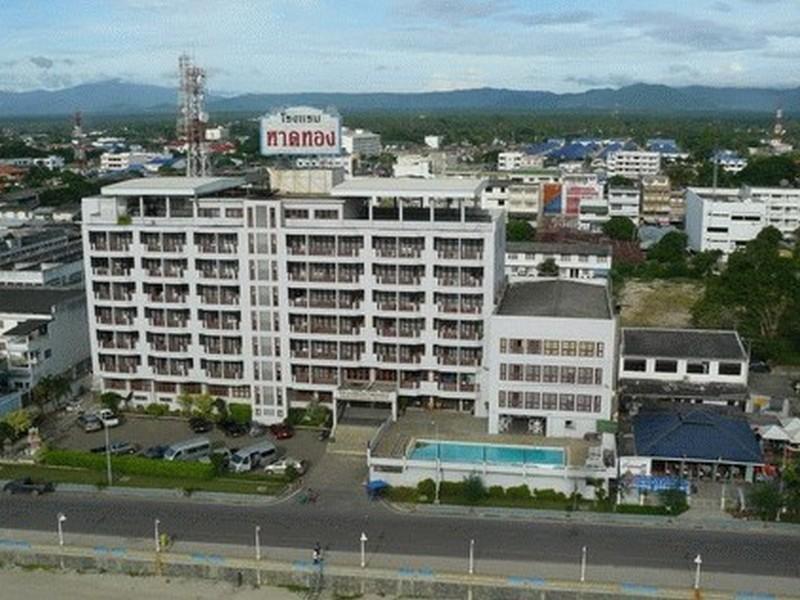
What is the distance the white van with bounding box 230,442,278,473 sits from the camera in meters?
43.4

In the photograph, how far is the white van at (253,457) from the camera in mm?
43375

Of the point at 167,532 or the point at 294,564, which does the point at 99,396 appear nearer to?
the point at 167,532

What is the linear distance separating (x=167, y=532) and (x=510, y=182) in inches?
3678

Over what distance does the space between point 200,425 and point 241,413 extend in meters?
2.34

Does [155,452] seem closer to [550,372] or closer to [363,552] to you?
[363,552]

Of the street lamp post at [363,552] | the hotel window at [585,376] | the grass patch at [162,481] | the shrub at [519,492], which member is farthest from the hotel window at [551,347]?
the grass patch at [162,481]

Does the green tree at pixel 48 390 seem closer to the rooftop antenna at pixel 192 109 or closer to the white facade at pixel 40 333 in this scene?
the white facade at pixel 40 333

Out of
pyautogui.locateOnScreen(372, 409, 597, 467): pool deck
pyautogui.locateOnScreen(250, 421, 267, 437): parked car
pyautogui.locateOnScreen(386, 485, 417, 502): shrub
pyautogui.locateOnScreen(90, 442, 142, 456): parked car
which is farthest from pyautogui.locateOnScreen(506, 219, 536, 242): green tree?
pyautogui.locateOnScreen(386, 485, 417, 502): shrub

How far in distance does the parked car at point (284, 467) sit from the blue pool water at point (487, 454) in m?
5.58

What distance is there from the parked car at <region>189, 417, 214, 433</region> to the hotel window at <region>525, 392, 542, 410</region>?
17.8 metres

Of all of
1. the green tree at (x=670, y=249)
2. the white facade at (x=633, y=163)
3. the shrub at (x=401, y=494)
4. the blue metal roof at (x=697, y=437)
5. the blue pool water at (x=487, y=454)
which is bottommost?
the shrub at (x=401, y=494)

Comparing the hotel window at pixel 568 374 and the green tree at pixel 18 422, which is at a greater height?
the hotel window at pixel 568 374

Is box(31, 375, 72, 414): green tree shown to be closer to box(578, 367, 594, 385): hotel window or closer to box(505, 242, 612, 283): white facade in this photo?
box(578, 367, 594, 385): hotel window

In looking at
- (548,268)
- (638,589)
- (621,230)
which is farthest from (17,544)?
(621,230)
